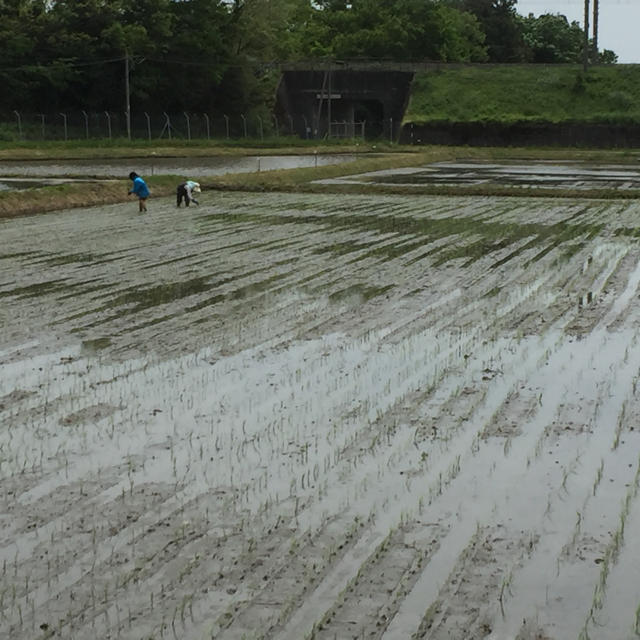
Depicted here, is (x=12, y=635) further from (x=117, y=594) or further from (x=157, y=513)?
(x=157, y=513)

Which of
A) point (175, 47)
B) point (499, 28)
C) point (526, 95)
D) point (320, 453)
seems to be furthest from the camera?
point (499, 28)

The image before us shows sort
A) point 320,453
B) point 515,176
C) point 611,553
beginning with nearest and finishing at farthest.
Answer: point 611,553 → point 320,453 → point 515,176

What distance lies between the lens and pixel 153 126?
2024 inches

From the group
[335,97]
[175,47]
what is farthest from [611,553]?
[335,97]

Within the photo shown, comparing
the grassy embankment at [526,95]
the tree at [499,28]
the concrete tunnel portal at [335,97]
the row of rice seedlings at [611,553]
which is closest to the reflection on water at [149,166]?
the grassy embankment at [526,95]

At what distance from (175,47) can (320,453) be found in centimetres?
4966

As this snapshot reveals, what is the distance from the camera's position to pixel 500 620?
3498 mm

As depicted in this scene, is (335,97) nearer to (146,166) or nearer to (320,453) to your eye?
(146,166)

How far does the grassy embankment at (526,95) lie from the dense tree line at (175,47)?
21.7ft

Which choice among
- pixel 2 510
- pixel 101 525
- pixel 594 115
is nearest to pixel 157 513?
pixel 101 525

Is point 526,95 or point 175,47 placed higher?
point 175,47

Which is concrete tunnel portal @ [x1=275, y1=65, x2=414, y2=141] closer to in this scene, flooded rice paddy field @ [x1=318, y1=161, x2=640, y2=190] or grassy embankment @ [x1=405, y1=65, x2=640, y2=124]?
grassy embankment @ [x1=405, y1=65, x2=640, y2=124]

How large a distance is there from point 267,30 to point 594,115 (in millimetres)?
19193

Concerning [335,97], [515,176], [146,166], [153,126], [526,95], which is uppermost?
[526,95]
